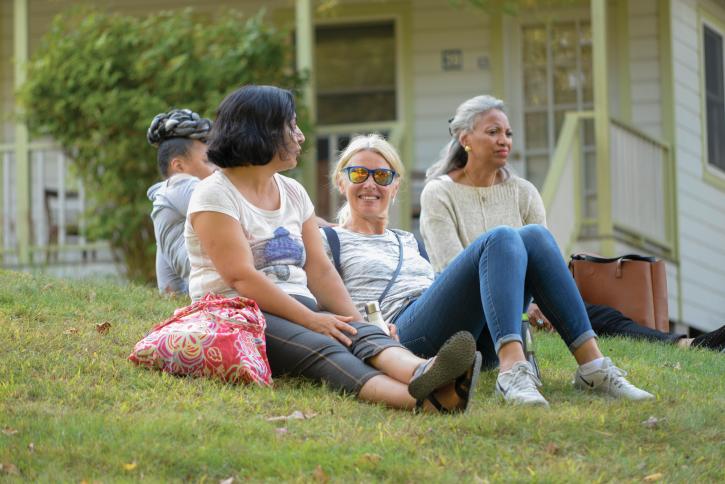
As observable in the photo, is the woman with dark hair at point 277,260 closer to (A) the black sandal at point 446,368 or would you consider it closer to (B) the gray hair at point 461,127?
(A) the black sandal at point 446,368

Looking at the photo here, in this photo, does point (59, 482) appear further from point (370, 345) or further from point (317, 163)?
point (317, 163)

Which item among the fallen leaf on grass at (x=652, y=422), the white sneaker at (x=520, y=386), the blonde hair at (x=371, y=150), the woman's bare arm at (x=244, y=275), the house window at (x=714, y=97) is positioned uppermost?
the house window at (x=714, y=97)

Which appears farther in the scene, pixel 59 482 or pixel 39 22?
pixel 39 22

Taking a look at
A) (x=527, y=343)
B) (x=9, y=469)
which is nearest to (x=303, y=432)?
(x=9, y=469)

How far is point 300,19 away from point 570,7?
3008 mm

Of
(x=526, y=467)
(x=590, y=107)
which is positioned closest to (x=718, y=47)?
(x=590, y=107)

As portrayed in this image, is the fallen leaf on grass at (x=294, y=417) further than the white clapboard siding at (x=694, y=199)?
No

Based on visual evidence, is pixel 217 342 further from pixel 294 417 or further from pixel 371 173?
pixel 371 173

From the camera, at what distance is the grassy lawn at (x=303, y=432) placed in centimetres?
426

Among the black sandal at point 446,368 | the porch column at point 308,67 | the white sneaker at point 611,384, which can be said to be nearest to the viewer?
the black sandal at point 446,368

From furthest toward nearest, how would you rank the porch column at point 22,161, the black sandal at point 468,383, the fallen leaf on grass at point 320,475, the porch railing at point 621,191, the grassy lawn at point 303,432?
the porch column at point 22,161 < the porch railing at point 621,191 < the black sandal at point 468,383 < the grassy lawn at point 303,432 < the fallen leaf on grass at point 320,475

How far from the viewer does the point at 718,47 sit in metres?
14.0

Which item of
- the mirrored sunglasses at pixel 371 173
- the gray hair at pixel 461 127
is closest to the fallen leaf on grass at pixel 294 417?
the mirrored sunglasses at pixel 371 173

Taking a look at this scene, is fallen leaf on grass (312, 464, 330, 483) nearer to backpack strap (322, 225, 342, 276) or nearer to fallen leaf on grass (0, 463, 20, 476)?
fallen leaf on grass (0, 463, 20, 476)
